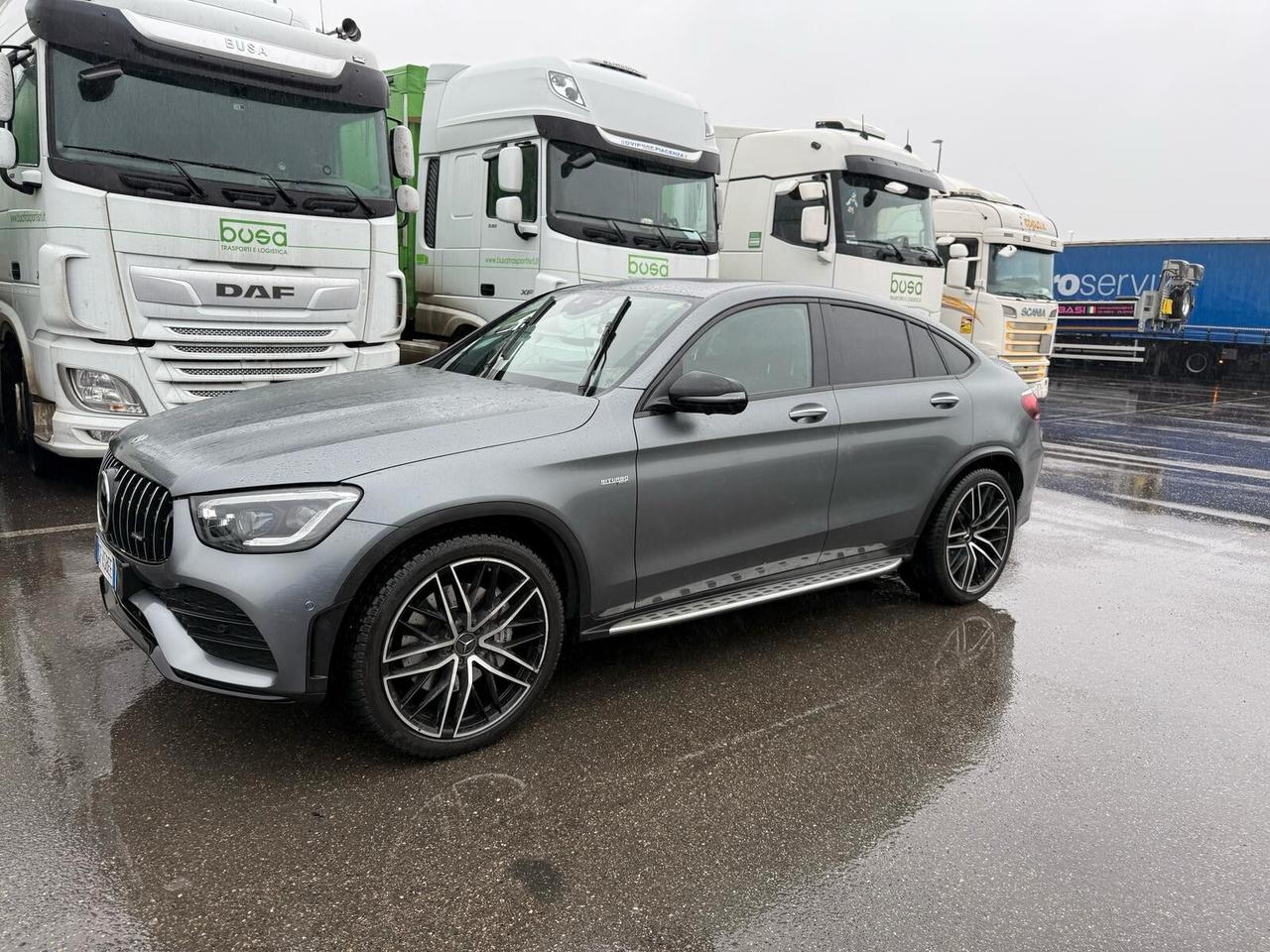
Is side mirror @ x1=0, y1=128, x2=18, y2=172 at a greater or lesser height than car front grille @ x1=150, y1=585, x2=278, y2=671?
greater

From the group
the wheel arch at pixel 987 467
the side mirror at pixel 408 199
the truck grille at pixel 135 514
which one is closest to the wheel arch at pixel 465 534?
the truck grille at pixel 135 514

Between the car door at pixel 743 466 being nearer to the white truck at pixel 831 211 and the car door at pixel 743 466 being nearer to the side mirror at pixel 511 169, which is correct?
the side mirror at pixel 511 169

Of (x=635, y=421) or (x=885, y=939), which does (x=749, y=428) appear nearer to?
(x=635, y=421)

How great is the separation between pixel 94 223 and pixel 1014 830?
5842 mm

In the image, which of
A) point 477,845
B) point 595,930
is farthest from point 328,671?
point 595,930

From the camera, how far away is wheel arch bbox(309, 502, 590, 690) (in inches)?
113

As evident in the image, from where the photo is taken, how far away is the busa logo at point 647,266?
8344mm

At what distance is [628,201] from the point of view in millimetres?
8500

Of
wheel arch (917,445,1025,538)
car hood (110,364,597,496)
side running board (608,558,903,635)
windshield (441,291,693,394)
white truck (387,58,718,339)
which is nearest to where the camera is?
car hood (110,364,597,496)

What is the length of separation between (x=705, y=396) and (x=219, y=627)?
1.82 metres

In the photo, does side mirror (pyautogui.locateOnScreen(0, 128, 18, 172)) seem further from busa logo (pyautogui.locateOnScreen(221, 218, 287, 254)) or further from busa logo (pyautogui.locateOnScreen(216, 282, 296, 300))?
busa logo (pyautogui.locateOnScreen(216, 282, 296, 300))

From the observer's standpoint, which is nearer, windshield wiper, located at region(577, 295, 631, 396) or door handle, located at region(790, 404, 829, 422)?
windshield wiper, located at region(577, 295, 631, 396)

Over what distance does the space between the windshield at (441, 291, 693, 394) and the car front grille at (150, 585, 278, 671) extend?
1.47 metres

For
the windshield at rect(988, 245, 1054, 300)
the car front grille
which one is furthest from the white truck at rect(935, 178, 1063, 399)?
the car front grille
